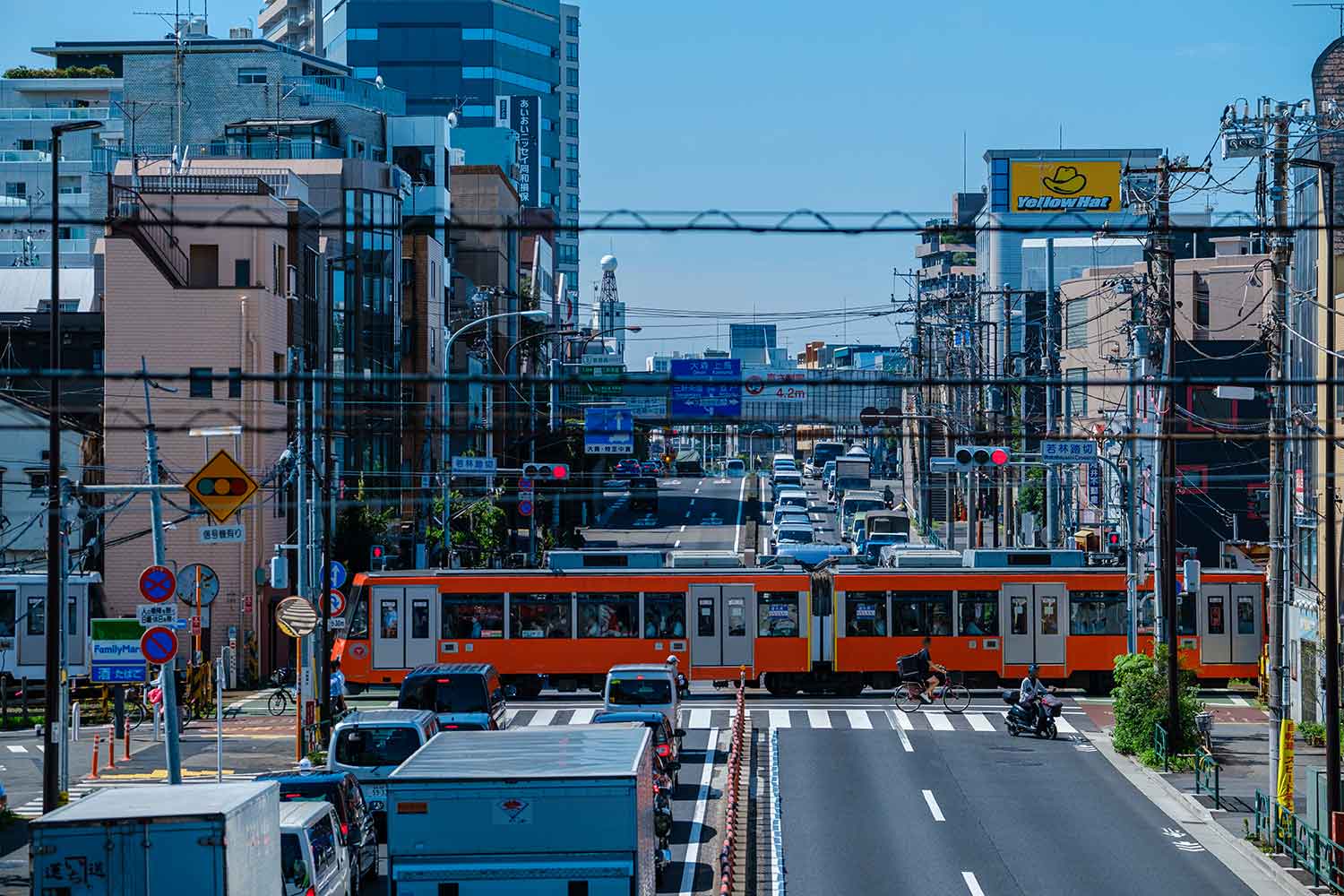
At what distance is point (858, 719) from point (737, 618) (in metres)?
4.20

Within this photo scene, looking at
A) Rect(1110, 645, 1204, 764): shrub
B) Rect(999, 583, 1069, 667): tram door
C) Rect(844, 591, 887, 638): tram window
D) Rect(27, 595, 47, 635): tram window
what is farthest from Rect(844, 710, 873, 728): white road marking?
Rect(27, 595, 47, 635): tram window

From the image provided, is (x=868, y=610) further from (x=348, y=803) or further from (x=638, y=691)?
(x=348, y=803)

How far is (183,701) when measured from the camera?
122ft

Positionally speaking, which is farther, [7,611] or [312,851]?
[7,611]

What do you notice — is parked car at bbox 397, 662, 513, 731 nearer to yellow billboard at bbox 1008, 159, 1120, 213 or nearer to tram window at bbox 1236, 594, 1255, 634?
tram window at bbox 1236, 594, 1255, 634

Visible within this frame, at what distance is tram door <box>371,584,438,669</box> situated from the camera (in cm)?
3975

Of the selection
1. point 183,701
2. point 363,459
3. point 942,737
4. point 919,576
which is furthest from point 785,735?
point 363,459

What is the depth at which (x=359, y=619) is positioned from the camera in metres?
→ 40.2

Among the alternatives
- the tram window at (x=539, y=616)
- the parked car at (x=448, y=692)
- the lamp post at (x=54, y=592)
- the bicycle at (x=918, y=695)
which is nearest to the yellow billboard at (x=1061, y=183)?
the bicycle at (x=918, y=695)

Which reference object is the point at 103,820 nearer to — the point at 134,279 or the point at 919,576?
the point at 919,576

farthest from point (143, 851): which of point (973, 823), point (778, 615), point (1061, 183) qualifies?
point (1061, 183)

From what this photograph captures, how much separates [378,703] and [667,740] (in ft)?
49.4

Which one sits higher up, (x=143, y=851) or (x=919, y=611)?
(x=143, y=851)

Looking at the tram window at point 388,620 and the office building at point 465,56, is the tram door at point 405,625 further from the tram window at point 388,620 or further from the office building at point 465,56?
the office building at point 465,56
